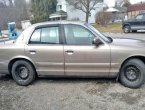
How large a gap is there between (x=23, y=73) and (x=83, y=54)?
1776mm

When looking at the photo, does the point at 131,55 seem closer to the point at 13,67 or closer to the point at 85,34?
the point at 85,34

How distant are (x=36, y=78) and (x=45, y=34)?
1.40 meters

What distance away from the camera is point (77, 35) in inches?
228

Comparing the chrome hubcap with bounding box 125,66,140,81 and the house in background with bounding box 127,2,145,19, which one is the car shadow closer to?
the chrome hubcap with bounding box 125,66,140,81

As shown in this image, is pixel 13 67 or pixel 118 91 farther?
pixel 13 67

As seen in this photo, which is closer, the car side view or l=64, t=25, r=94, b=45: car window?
the car side view

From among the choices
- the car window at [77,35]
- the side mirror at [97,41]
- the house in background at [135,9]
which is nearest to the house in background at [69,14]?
the house in background at [135,9]

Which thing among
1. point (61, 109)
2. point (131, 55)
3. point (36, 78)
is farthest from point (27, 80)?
point (131, 55)

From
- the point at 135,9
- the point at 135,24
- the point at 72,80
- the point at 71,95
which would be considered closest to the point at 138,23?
the point at 135,24

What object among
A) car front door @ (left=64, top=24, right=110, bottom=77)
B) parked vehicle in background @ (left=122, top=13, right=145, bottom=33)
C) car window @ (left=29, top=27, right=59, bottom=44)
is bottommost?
car front door @ (left=64, top=24, right=110, bottom=77)

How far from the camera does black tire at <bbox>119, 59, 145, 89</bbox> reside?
549cm

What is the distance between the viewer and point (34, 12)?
145 ft

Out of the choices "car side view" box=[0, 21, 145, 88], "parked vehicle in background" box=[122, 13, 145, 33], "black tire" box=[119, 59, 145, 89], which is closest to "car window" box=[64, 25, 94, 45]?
"car side view" box=[0, 21, 145, 88]

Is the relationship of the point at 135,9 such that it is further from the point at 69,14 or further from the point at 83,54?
the point at 83,54
